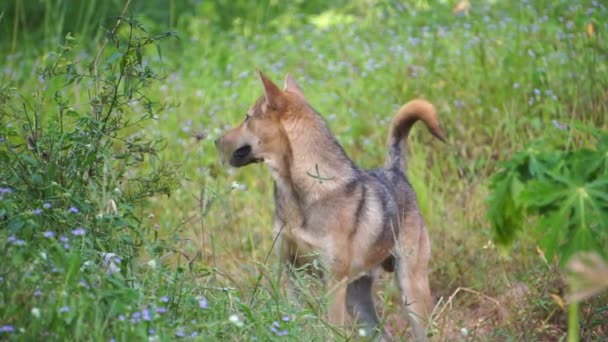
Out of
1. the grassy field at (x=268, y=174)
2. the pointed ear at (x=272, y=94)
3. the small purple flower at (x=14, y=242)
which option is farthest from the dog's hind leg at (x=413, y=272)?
the small purple flower at (x=14, y=242)

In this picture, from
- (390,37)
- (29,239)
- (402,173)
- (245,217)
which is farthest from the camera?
(390,37)

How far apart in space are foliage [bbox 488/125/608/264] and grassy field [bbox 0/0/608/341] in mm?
486

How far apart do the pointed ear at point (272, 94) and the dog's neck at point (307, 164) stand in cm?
13

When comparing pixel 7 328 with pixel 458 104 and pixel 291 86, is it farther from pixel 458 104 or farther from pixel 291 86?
pixel 458 104

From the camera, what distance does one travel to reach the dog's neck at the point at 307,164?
5.96m

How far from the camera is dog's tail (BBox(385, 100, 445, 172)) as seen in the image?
6242mm

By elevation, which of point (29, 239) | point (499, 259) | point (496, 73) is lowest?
point (499, 259)

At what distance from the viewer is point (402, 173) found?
664cm

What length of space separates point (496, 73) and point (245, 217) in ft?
8.12

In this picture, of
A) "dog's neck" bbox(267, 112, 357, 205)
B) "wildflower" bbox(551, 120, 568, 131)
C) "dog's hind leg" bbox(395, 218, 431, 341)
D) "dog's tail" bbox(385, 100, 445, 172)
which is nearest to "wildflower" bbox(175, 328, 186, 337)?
"dog's neck" bbox(267, 112, 357, 205)

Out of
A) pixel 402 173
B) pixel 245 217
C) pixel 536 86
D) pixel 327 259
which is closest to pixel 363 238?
pixel 327 259

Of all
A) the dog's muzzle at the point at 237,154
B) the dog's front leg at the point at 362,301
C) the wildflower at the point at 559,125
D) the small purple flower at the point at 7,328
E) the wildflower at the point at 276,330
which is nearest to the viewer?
the small purple flower at the point at 7,328

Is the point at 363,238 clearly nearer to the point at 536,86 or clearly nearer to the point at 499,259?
the point at 499,259

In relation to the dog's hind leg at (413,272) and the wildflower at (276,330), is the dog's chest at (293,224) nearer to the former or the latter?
the dog's hind leg at (413,272)
